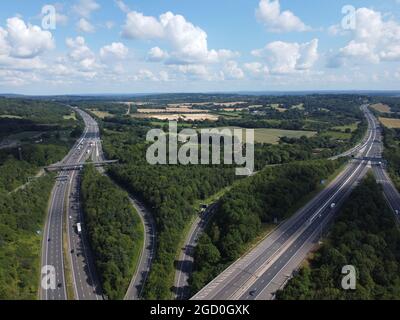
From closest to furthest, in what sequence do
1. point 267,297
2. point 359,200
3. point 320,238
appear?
point 267,297 → point 320,238 → point 359,200

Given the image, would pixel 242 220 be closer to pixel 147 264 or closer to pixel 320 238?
pixel 320 238

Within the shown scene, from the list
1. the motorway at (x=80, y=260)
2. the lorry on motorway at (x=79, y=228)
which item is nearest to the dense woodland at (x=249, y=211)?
the motorway at (x=80, y=260)

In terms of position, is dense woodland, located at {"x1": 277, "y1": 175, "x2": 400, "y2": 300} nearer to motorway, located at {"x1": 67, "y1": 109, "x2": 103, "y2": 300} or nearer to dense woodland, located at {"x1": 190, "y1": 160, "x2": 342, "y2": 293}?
dense woodland, located at {"x1": 190, "y1": 160, "x2": 342, "y2": 293}

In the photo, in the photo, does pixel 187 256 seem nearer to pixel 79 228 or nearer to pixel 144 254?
pixel 144 254

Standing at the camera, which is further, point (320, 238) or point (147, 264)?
point (320, 238)

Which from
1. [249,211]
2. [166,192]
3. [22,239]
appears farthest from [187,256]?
[22,239]

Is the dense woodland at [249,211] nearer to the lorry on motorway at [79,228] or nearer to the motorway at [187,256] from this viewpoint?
the motorway at [187,256]
